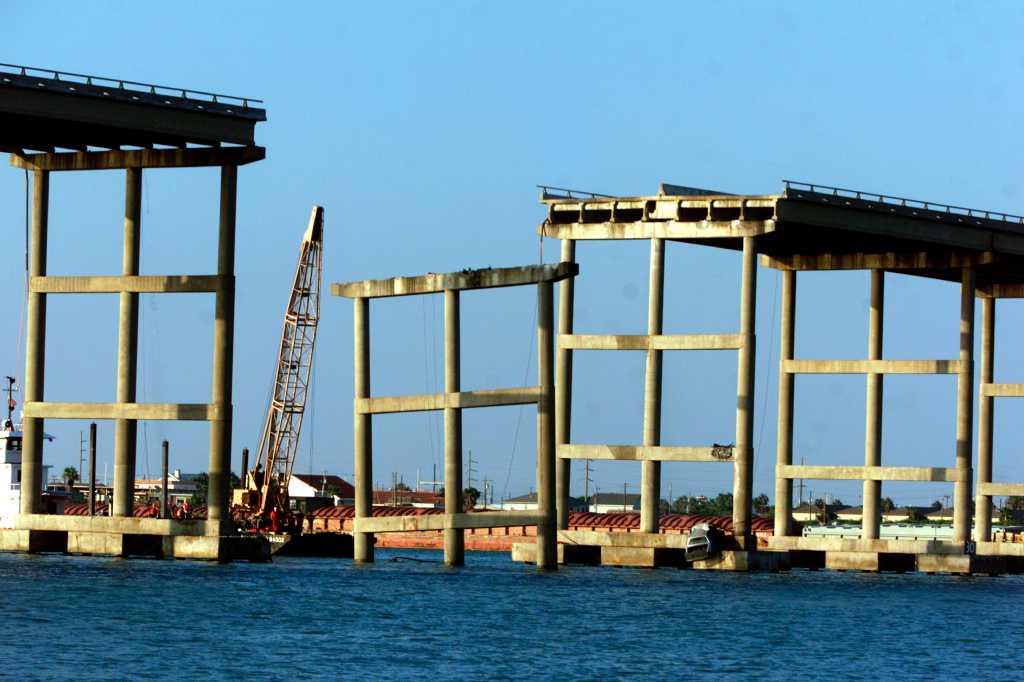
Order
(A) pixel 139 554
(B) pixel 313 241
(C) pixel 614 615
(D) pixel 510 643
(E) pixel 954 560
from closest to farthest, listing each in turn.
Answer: (D) pixel 510 643, (C) pixel 614 615, (A) pixel 139 554, (E) pixel 954 560, (B) pixel 313 241

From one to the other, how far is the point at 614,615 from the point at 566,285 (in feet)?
104

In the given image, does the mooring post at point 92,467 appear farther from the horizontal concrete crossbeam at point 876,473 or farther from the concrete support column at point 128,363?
the horizontal concrete crossbeam at point 876,473

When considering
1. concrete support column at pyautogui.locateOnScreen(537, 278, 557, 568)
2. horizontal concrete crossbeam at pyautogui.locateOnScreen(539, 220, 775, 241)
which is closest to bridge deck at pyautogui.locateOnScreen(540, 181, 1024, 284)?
horizontal concrete crossbeam at pyautogui.locateOnScreen(539, 220, 775, 241)

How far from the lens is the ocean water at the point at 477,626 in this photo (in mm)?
57125

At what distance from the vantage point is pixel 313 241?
12988 cm

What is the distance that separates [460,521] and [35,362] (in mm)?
18051

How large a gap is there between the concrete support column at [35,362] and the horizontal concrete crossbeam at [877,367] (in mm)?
39689

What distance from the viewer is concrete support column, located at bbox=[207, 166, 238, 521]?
83.8 meters

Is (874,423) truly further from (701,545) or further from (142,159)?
(142,159)

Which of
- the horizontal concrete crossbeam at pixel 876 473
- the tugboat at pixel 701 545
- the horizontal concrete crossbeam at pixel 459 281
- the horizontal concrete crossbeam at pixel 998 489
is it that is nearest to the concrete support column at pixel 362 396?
the horizontal concrete crossbeam at pixel 459 281

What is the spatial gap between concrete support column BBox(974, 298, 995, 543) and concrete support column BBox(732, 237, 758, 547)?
80.8 ft

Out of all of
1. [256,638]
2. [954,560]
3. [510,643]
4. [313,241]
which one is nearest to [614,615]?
[510,643]

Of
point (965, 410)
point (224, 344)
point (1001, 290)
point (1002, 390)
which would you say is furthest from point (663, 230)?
point (1001, 290)

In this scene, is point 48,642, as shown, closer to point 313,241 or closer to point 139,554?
point 139,554
